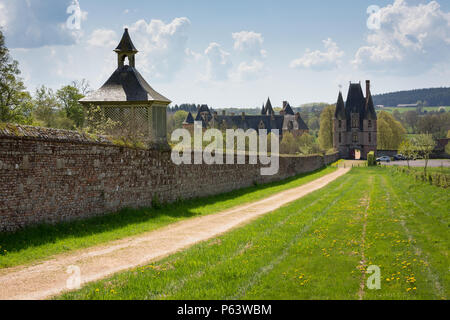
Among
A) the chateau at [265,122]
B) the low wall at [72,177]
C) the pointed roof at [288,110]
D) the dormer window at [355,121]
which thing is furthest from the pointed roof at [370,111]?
the low wall at [72,177]

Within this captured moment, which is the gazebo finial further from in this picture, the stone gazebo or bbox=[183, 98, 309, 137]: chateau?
bbox=[183, 98, 309, 137]: chateau

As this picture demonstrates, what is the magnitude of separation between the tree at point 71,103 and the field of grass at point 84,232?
3445cm

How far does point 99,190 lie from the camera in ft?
43.5

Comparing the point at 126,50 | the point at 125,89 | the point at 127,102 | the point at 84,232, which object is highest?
the point at 126,50

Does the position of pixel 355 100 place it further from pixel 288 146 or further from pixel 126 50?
pixel 126 50

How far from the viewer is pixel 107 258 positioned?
930 cm

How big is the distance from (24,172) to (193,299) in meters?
6.29

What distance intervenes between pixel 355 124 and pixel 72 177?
257 ft

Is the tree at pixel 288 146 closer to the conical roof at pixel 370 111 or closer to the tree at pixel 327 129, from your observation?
the tree at pixel 327 129

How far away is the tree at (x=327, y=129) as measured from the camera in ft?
289

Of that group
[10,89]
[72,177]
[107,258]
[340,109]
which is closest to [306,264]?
[107,258]

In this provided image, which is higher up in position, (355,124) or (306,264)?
(355,124)

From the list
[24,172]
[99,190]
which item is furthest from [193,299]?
[99,190]
